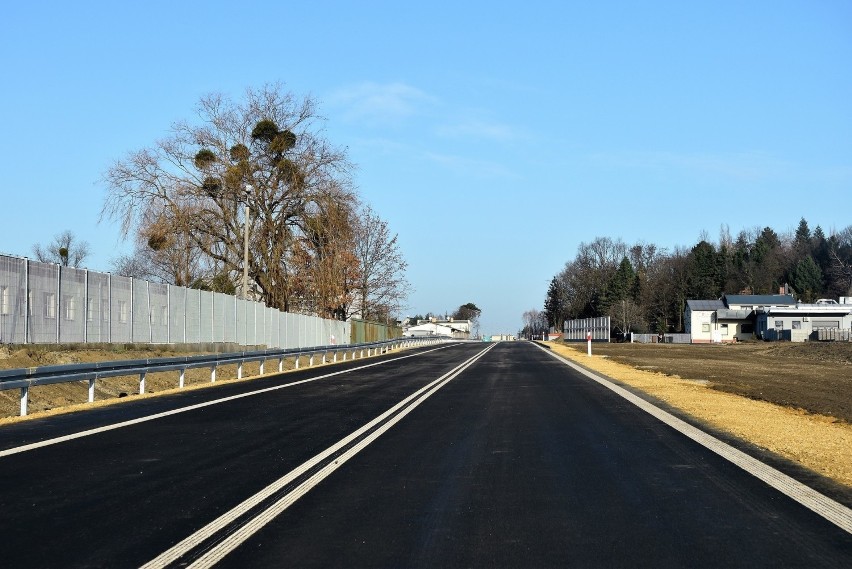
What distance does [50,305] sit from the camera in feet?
84.3

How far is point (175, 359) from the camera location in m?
23.7

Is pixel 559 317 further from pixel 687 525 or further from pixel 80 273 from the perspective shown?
pixel 687 525

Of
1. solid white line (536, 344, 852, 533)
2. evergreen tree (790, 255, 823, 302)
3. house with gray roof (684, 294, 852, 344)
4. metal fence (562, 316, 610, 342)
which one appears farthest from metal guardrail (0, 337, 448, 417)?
evergreen tree (790, 255, 823, 302)

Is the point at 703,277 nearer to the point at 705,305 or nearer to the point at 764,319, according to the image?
the point at 705,305

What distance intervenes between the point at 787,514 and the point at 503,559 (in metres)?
2.92

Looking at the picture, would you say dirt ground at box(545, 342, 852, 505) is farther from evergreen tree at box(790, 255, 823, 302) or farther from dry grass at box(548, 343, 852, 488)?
evergreen tree at box(790, 255, 823, 302)

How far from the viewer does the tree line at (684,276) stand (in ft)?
473

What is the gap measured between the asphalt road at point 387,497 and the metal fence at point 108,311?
9.55 metres

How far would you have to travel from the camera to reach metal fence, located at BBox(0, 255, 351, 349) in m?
24.1

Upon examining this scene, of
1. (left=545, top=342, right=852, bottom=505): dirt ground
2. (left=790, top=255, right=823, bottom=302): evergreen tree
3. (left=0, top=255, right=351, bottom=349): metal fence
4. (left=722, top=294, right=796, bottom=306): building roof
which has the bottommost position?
(left=545, top=342, right=852, bottom=505): dirt ground

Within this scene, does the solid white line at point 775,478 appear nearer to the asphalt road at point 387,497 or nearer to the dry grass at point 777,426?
the asphalt road at point 387,497

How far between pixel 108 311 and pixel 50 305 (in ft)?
12.7

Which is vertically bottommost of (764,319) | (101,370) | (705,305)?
(101,370)

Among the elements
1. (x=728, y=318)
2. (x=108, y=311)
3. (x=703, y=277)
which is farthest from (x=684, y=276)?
(x=108, y=311)
